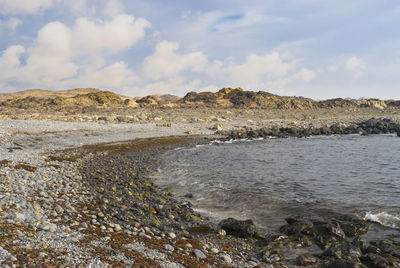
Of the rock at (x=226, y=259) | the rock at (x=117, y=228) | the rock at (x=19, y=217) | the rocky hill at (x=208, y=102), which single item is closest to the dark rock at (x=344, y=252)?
the rock at (x=226, y=259)

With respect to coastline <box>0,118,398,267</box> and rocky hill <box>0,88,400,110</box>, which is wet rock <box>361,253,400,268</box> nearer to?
coastline <box>0,118,398,267</box>

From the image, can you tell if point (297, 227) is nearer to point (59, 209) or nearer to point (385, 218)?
point (385, 218)

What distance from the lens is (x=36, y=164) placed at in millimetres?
16703

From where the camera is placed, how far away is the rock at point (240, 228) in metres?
9.07

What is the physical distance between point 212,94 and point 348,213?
119102 millimetres

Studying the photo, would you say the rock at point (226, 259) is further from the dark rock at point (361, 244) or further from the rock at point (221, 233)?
the dark rock at point (361, 244)

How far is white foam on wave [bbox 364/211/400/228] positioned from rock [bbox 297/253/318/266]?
4.34 meters

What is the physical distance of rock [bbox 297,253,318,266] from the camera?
7352 millimetres

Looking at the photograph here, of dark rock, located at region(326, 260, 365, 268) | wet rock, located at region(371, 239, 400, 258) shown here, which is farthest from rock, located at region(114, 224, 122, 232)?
wet rock, located at region(371, 239, 400, 258)

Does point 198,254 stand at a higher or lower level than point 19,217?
lower

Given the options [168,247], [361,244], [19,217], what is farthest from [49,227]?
[361,244]

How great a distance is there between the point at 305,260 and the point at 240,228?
2354mm

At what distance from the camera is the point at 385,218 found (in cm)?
1025

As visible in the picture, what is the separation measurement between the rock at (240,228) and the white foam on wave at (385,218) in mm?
4884
